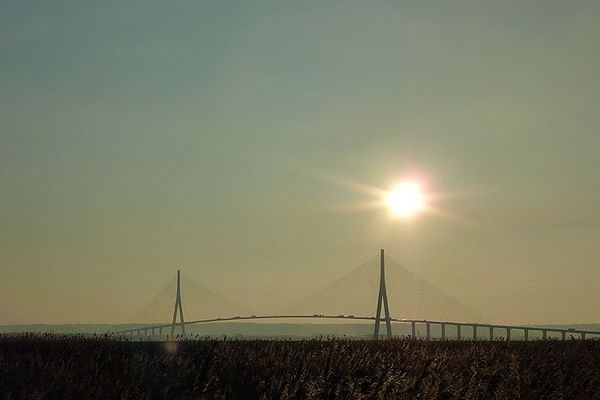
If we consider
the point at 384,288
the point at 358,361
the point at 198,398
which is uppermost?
the point at 384,288

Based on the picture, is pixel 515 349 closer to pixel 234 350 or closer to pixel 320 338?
pixel 320 338

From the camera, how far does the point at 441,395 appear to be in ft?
35.9

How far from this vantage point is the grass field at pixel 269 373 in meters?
9.48

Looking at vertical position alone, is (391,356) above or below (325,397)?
above

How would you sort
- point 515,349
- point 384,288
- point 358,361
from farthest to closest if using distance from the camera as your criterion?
point 384,288 → point 515,349 → point 358,361

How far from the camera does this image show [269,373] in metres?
10.9

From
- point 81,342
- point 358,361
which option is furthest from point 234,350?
point 81,342

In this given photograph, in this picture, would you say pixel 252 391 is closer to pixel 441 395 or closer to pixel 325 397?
pixel 325 397

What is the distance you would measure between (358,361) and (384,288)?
6506 centimetres

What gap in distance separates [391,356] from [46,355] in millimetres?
4900

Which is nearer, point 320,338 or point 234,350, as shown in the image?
point 234,350

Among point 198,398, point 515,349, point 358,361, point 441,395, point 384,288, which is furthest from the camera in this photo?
point 384,288

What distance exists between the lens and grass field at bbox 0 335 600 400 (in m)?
9.48

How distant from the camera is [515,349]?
53.0ft
